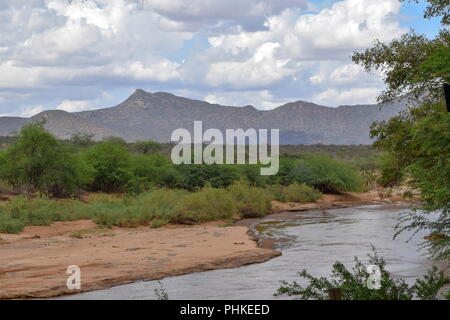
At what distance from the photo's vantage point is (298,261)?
21281 millimetres

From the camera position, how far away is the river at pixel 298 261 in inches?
630

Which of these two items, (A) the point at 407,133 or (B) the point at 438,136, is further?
(A) the point at 407,133

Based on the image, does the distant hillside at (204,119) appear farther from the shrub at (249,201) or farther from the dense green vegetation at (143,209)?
the dense green vegetation at (143,209)

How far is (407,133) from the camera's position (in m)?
17.9

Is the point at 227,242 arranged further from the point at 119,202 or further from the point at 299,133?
the point at 299,133

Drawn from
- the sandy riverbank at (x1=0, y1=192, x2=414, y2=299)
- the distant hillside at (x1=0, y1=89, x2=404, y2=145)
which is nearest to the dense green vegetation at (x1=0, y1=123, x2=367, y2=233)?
the sandy riverbank at (x1=0, y1=192, x2=414, y2=299)

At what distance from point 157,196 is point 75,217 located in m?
6.10

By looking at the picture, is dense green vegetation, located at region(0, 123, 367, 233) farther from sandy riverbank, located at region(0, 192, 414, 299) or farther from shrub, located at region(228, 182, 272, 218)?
sandy riverbank, located at region(0, 192, 414, 299)

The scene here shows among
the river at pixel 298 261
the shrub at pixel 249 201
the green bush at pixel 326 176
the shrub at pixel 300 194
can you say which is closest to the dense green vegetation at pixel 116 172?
the green bush at pixel 326 176

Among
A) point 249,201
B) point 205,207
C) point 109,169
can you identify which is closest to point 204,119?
point 109,169

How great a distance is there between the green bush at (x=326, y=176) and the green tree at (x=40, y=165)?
21.9 meters

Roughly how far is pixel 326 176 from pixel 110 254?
36.4 meters

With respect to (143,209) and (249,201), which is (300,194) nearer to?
(249,201)

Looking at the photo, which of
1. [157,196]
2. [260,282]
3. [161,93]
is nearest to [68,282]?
[260,282]
